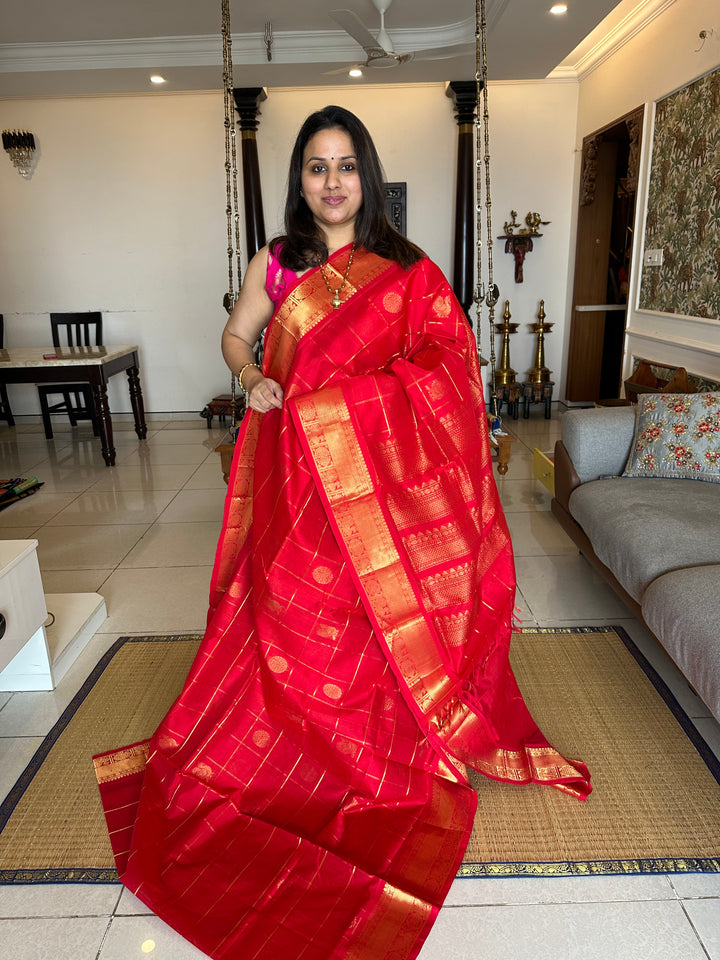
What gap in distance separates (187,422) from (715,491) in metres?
4.50

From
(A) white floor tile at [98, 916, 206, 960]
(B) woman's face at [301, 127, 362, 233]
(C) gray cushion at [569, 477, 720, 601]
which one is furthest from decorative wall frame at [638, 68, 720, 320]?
(A) white floor tile at [98, 916, 206, 960]

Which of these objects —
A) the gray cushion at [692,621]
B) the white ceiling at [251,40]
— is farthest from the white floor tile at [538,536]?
the white ceiling at [251,40]

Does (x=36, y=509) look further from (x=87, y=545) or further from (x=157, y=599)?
(x=157, y=599)

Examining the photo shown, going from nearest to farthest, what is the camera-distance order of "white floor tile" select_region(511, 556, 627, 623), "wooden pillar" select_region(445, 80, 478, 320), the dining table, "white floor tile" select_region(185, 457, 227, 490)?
"white floor tile" select_region(511, 556, 627, 623), "white floor tile" select_region(185, 457, 227, 490), the dining table, "wooden pillar" select_region(445, 80, 478, 320)

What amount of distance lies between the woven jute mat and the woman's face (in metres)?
1.37

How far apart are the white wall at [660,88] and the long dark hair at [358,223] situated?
2453 mm

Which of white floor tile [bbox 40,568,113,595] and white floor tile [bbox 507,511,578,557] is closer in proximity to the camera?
white floor tile [bbox 40,568,113,595]

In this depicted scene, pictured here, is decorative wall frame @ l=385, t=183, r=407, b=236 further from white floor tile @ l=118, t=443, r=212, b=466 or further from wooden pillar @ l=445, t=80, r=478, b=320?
white floor tile @ l=118, t=443, r=212, b=466

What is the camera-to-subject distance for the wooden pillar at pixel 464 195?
5023 millimetres

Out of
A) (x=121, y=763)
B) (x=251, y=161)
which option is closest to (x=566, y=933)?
(x=121, y=763)

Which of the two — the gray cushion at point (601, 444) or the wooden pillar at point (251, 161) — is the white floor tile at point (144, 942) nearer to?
the gray cushion at point (601, 444)

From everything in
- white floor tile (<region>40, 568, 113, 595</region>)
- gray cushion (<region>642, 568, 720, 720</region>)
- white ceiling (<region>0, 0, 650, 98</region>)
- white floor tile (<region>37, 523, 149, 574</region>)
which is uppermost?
white ceiling (<region>0, 0, 650, 98</region>)

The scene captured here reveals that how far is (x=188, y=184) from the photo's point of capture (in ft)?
18.1

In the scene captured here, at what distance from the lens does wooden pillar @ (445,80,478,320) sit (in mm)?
5023
